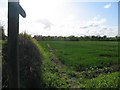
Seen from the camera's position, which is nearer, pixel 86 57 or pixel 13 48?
pixel 13 48

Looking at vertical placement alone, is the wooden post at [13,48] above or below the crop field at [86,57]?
above

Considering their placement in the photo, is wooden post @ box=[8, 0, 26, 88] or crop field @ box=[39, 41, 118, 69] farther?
crop field @ box=[39, 41, 118, 69]

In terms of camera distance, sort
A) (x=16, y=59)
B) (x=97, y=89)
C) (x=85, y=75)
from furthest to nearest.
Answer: (x=85, y=75), (x=97, y=89), (x=16, y=59)

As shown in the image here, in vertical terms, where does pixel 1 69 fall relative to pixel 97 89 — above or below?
above

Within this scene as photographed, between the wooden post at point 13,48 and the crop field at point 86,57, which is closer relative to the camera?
the wooden post at point 13,48

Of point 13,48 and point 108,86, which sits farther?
point 108,86

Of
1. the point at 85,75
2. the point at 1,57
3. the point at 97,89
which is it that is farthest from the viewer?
the point at 85,75

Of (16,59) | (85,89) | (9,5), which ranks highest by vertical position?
(9,5)

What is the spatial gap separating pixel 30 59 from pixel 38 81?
1.83 ft

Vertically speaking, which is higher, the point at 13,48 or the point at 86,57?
the point at 13,48

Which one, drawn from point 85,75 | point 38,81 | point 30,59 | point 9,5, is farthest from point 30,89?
point 85,75

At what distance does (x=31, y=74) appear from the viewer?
643 centimetres

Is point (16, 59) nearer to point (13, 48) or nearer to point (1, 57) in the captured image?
point (13, 48)

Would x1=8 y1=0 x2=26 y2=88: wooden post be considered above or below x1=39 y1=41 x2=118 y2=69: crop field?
above
